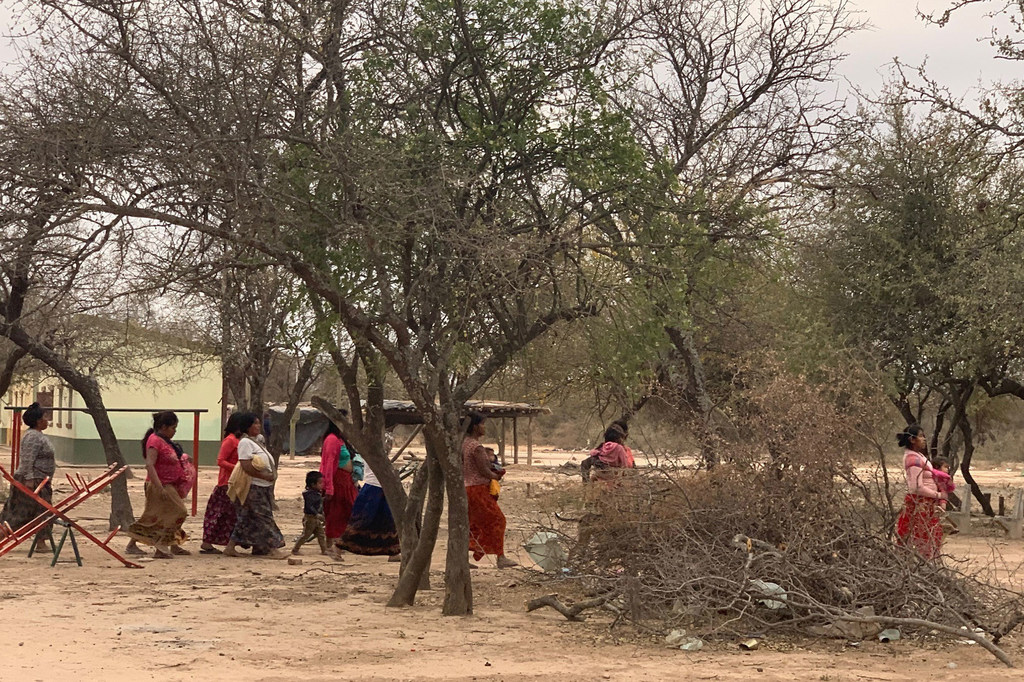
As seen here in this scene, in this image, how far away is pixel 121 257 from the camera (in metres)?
8.62

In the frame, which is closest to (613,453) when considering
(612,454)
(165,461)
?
(612,454)

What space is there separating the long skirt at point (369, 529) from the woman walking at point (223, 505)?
1.57 metres

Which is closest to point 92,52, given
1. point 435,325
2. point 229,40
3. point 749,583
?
point 229,40

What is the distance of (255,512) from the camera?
46.5 ft

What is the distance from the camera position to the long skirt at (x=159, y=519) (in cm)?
1365

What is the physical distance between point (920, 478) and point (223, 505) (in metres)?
7.45

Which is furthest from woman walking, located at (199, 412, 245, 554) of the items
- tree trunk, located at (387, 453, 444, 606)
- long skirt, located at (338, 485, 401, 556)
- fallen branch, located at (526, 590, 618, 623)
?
fallen branch, located at (526, 590, 618, 623)

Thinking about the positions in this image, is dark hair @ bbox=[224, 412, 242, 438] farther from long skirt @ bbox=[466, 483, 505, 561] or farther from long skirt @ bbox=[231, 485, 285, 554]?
long skirt @ bbox=[466, 483, 505, 561]

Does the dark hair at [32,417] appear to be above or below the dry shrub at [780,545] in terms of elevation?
above

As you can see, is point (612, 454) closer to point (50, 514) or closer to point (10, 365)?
point (50, 514)

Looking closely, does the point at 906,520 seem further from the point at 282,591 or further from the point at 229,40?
the point at 229,40

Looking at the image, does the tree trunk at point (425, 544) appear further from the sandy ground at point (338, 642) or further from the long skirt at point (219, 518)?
the long skirt at point (219, 518)

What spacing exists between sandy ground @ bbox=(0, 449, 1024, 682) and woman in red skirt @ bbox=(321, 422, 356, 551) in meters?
1.92

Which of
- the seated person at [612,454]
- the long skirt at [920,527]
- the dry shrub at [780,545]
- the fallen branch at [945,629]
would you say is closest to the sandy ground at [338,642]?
the fallen branch at [945,629]
